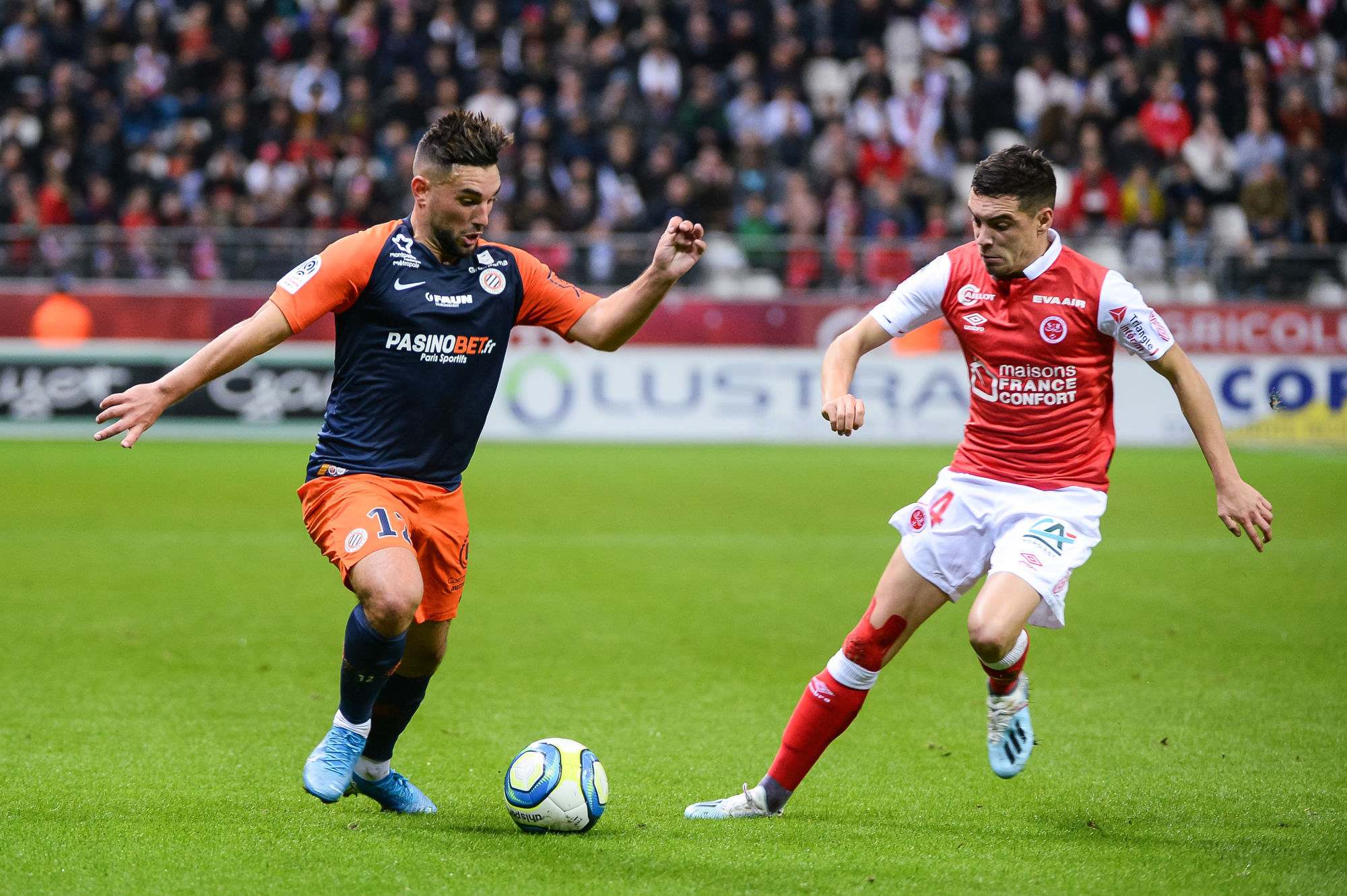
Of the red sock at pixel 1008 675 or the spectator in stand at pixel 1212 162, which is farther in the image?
the spectator in stand at pixel 1212 162

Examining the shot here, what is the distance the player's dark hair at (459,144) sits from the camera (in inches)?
179

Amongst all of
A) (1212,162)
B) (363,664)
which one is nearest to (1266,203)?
(1212,162)

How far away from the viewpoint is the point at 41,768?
16.8ft

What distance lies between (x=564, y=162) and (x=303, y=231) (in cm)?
378

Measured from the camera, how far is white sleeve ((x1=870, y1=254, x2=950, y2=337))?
4.86 metres

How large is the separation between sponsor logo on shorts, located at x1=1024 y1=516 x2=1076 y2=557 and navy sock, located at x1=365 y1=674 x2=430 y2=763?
7.05ft

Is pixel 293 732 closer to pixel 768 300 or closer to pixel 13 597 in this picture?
pixel 13 597

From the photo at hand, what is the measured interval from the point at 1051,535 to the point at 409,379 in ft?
7.30

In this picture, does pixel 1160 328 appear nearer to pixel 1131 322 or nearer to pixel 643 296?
pixel 1131 322

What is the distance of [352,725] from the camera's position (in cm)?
452

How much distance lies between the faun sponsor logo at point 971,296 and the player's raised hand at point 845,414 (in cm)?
76

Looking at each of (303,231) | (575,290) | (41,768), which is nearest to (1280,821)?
(575,290)

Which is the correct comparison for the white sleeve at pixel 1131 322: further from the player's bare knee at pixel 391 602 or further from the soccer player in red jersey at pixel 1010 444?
the player's bare knee at pixel 391 602

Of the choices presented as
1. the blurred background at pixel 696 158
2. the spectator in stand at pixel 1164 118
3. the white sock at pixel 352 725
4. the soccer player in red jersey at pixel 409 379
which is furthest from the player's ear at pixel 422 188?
the spectator in stand at pixel 1164 118
